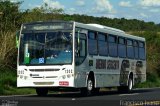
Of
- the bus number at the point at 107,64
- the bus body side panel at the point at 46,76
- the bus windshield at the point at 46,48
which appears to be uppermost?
the bus windshield at the point at 46,48

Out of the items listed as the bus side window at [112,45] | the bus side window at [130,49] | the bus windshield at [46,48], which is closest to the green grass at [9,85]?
the bus windshield at [46,48]

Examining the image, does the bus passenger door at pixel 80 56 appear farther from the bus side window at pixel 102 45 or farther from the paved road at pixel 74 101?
the bus side window at pixel 102 45

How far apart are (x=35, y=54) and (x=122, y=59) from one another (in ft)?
25.3

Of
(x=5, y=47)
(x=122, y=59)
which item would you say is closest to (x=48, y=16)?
(x=5, y=47)

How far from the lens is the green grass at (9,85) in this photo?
2792 centimetres

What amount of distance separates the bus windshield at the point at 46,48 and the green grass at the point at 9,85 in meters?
3.49

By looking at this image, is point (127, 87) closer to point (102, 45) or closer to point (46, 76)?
point (102, 45)

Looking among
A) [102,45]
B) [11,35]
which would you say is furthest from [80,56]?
[11,35]

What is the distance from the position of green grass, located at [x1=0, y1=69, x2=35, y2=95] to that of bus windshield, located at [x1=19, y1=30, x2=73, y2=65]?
11.5ft

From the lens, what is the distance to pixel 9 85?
97.4 ft

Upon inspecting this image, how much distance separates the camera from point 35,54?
80.0 ft

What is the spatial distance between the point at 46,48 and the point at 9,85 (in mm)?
6130

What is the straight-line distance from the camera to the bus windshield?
24.1 meters

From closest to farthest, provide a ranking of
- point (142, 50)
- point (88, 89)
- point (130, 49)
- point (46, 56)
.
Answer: point (46, 56) < point (88, 89) < point (130, 49) < point (142, 50)
